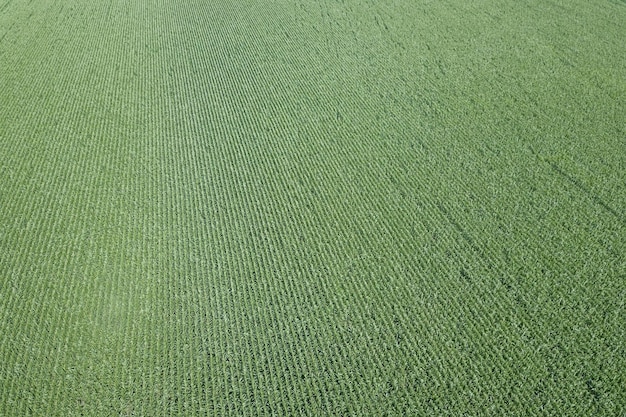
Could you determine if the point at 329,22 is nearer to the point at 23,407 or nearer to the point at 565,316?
the point at 565,316

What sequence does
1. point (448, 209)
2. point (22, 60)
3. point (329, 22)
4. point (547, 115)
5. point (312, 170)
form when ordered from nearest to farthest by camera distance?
point (448, 209)
point (312, 170)
point (547, 115)
point (22, 60)
point (329, 22)

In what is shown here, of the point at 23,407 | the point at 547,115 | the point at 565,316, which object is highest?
the point at 23,407

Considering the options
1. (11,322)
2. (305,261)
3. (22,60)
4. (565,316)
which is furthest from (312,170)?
(22,60)

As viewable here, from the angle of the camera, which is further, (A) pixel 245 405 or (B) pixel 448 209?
(B) pixel 448 209

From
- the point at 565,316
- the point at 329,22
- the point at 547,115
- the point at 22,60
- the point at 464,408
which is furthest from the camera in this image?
the point at 329,22

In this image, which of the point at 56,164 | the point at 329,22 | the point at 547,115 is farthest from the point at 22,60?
the point at 547,115

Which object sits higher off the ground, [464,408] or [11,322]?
[11,322]
